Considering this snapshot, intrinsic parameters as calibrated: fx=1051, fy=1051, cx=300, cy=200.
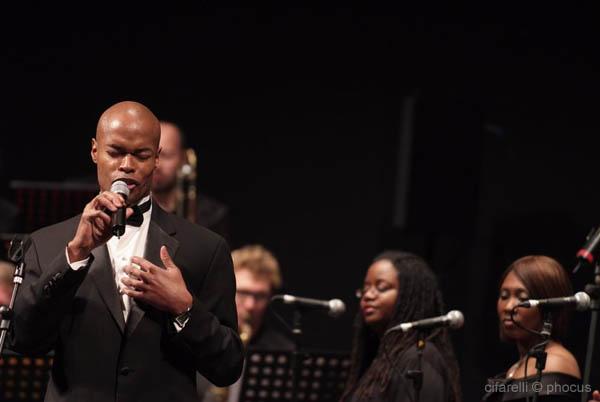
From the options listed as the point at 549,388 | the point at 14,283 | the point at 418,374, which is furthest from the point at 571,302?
the point at 14,283

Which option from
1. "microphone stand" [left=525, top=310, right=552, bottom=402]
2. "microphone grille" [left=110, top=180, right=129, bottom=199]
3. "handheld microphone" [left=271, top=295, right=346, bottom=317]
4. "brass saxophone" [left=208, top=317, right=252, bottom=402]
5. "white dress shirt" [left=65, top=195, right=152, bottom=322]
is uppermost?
"microphone grille" [left=110, top=180, right=129, bottom=199]

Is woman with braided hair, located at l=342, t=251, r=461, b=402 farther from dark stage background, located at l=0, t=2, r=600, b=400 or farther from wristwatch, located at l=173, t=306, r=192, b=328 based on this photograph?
dark stage background, located at l=0, t=2, r=600, b=400

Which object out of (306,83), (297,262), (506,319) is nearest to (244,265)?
(297,262)

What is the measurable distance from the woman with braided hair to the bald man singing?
1518 mm

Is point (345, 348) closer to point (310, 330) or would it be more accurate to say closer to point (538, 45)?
point (310, 330)

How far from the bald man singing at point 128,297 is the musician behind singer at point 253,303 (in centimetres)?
303

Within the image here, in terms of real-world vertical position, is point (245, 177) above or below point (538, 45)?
below

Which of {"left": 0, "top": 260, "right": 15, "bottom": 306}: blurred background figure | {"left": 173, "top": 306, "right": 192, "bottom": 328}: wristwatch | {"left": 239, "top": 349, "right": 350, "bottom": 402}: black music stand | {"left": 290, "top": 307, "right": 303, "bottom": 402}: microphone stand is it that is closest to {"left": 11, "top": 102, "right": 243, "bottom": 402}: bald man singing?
{"left": 173, "top": 306, "right": 192, "bottom": 328}: wristwatch

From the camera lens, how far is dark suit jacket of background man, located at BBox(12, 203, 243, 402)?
3.10 metres

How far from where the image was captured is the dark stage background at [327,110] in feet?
25.1

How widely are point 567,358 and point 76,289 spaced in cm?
219

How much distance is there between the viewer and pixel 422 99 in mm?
6926

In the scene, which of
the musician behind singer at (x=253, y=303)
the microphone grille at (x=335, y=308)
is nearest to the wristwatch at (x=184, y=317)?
the microphone grille at (x=335, y=308)

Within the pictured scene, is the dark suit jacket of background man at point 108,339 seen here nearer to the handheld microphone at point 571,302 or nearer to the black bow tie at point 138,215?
the black bow tie at point 138,215
